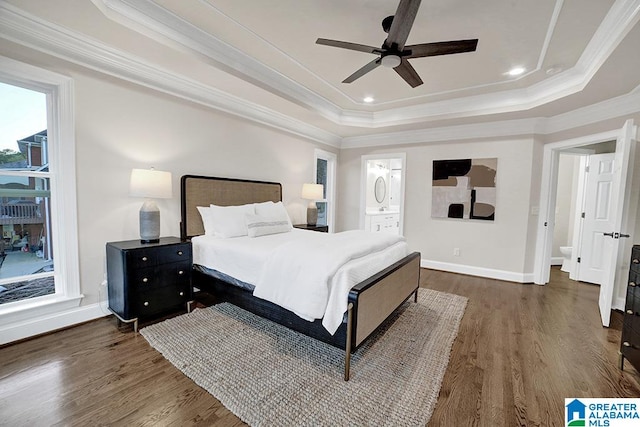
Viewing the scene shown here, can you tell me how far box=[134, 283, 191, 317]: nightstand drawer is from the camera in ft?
8.27

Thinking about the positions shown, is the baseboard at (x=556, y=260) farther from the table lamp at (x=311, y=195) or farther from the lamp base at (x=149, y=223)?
the lamp base at (x=149, y=223)

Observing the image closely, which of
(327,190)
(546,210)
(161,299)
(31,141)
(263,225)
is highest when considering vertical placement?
(31,141)

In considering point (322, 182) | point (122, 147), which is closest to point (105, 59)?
point (122, 147)

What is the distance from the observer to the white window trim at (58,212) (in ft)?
7.38

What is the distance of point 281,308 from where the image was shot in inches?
90.4

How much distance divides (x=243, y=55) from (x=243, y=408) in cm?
310

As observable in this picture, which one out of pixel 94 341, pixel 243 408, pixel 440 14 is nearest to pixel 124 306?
pixel 94 341

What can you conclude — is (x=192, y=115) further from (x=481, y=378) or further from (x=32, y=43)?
(x=481, y=378)

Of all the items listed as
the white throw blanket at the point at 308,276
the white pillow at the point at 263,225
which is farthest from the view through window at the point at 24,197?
the white throw blanket at the point at 308,276

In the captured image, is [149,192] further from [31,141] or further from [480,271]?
[480,271]

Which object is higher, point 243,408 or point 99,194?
point 99,194

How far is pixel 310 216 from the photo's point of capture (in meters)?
4.98

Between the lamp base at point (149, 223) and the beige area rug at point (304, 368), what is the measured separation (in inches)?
34.0

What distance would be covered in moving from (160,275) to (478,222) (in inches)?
187
